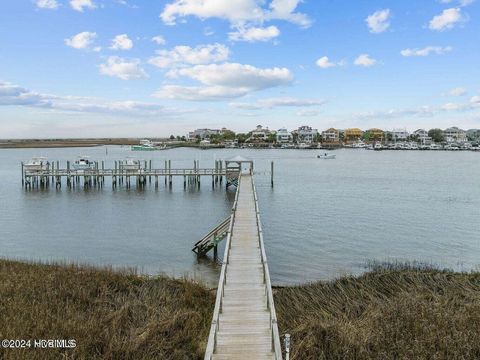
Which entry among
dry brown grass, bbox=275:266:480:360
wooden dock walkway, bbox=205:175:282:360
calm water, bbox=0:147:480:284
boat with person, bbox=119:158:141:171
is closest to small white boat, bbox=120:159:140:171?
boat with person, bbox=119:158:141:171

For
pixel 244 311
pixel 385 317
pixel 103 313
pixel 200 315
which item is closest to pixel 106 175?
pixel 103 313

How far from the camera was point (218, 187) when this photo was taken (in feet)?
163

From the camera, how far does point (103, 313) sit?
38.8ft

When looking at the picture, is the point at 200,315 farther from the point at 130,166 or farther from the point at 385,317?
the point at 130,166

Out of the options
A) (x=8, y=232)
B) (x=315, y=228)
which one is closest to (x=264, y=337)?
(x=315, y=228)

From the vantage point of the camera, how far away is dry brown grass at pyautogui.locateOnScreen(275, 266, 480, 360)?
9703 millimetres

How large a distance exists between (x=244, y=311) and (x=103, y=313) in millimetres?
4121

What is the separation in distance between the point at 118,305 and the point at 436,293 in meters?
10.6

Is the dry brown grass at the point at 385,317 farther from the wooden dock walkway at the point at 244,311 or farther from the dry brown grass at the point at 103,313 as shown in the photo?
the dry brown grass at the point at 103,313

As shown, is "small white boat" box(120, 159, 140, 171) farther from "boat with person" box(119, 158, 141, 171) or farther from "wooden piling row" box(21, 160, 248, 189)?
"wooden piling row" box(21, 160, 248, 189)

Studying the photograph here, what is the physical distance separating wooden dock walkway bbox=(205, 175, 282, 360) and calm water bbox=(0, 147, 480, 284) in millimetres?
4242

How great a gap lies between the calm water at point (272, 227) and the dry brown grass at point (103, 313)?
483 cm

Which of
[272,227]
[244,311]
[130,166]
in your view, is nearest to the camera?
[244,311]

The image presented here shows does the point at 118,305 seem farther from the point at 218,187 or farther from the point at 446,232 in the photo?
the point at 218,187
